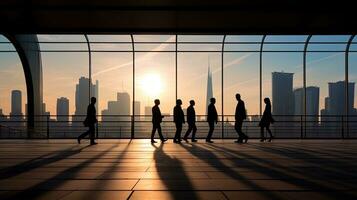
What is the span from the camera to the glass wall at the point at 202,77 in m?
24.4

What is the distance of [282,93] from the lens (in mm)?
28797

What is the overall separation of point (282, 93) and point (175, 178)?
20823 millimetres

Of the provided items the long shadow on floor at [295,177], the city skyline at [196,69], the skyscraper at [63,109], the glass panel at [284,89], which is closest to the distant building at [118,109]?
the city skyline at [196,69]

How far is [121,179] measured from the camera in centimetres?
854

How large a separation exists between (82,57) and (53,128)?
11.1ft

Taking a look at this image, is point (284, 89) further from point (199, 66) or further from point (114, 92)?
point (114, 92)

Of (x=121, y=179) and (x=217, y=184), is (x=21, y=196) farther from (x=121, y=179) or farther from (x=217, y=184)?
(x=217, y=184)

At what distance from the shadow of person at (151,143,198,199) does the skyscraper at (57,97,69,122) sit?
1488 cm

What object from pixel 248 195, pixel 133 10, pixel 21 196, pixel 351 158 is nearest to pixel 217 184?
pixel 248 195

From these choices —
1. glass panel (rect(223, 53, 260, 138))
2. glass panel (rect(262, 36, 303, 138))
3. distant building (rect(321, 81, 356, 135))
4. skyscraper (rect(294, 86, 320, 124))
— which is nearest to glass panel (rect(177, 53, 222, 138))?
glass panel (rect(223, 53, 260, 138))

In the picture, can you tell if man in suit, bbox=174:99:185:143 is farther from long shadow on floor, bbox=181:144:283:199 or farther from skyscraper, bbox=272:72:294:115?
long shadow on floor, bbox=181:144:283:199

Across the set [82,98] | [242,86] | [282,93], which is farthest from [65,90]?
[282,93]

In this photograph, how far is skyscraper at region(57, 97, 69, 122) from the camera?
1033 inches

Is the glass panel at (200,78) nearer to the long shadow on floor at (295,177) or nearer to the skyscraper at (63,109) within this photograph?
the skyscraper at (63,109)
